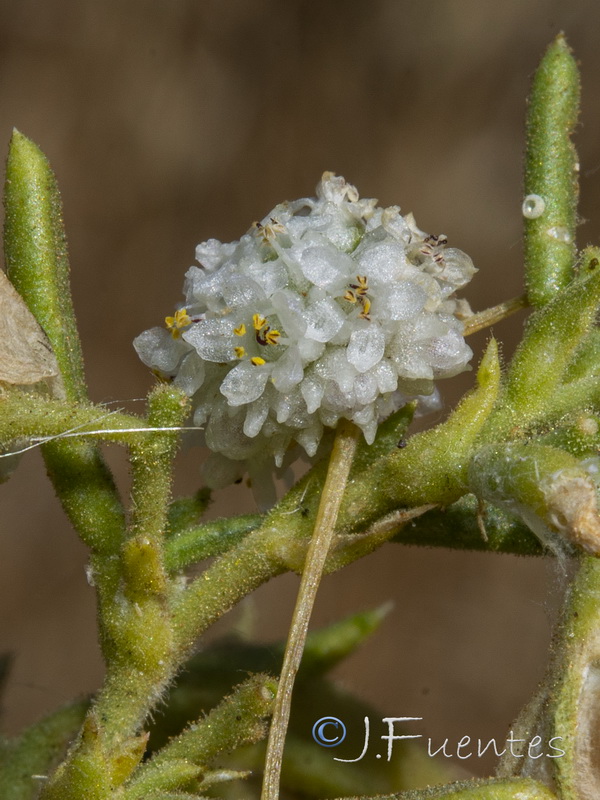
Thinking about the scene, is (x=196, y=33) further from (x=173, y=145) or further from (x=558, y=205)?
(x=558, y=205)

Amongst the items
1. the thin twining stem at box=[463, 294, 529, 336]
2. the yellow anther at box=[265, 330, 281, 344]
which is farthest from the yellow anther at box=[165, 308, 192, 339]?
the thin twining stem at box=[463, 294, 529, 336]

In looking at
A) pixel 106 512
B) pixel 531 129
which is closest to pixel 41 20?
pixel 531 129

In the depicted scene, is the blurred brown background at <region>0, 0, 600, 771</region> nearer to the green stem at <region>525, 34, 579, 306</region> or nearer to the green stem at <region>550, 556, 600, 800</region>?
the green stem at <region>525, 34, 579, 306</region>

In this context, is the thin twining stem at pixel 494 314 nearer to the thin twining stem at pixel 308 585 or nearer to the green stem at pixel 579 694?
the thin twining stem at pixel 308 585

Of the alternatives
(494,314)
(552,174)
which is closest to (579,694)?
(494,314)

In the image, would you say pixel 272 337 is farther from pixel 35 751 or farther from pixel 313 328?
pixel 35 751
